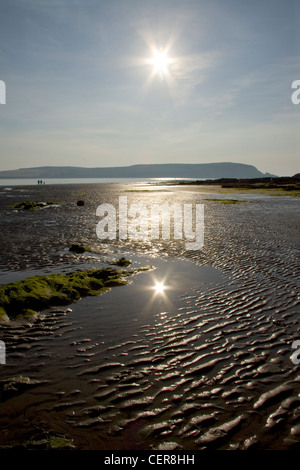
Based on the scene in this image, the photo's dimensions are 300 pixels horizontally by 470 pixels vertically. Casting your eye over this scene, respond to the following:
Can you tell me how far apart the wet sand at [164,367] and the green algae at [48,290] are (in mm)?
588

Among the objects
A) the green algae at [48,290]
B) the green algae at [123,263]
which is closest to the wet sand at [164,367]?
the green algae at [48,290]

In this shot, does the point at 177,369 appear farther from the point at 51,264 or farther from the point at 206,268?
the point at 51,264

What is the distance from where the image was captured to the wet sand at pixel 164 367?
18.9 feet

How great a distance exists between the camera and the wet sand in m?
5.77

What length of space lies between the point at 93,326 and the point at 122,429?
14.6 feet

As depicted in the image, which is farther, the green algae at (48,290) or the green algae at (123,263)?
the green algae at (123,263)

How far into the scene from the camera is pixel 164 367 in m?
7.84

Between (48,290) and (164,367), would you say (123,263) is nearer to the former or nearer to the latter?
(48,290)

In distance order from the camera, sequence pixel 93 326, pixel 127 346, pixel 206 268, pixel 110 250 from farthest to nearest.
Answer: pixel 110 250, pixel 206 268, pixel 93 326, pixel 127 346

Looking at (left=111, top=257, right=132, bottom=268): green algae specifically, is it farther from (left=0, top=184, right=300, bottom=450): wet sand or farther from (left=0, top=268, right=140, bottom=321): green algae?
(left=0, top=268, right=140, bottom=321): green algae

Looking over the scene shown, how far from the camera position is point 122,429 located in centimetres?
581

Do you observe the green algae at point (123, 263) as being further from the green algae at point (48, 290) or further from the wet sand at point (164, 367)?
the green algae at point (48, 290)
